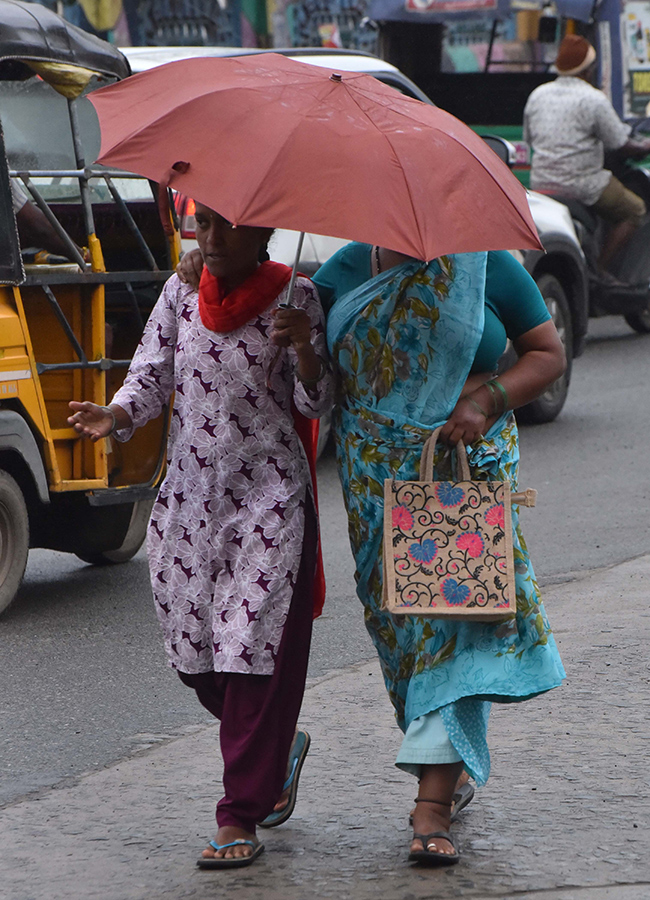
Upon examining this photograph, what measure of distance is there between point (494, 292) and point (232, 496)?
0.77m

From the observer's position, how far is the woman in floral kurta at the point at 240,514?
339cm

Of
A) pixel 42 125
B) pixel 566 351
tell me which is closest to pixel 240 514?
pixel 42 125

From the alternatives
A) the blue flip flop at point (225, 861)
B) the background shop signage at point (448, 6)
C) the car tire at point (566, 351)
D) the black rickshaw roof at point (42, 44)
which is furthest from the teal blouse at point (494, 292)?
the background shop signage at point (448, 6)

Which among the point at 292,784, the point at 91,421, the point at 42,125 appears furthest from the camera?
the point at 42,125

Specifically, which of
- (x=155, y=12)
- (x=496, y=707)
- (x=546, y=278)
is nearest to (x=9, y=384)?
(x=496, y=707)

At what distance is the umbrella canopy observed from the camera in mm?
3014

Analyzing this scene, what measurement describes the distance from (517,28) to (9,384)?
1159 cm

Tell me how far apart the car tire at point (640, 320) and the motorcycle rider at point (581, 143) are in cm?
161

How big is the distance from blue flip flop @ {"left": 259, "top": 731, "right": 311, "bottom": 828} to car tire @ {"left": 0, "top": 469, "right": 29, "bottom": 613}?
2.30 metres

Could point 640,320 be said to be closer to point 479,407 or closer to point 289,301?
point 479,407

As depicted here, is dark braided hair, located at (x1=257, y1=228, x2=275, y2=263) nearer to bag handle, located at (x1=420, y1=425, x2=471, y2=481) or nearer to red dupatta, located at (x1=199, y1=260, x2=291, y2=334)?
red dupatta, located at (x1=199, y1=260, x2=291, y2=334)

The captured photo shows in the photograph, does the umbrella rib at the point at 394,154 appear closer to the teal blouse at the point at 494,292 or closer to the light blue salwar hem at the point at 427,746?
the teal blouse at the point at 494,292

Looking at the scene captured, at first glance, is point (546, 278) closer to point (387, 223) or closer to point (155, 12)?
point (387, 223)

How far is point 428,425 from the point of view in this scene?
3.39 m
